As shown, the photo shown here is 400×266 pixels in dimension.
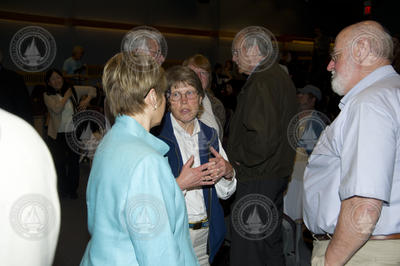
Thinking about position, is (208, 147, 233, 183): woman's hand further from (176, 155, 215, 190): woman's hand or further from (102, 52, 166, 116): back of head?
(102, 52, 166, 116): back of head

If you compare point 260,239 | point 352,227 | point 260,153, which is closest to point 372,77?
point 352,227

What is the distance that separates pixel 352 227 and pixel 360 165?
0.21 metres

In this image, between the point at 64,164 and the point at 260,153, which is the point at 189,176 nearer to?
the point at 260,153

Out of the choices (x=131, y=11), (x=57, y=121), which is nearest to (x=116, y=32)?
(x=131, y=11)

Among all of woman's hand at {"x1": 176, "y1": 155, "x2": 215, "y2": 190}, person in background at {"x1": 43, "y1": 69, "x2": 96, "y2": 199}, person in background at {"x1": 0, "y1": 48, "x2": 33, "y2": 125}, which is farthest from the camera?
person in background at {"x1": 43, "y1": 69, "x2": 96, "y2": 199}

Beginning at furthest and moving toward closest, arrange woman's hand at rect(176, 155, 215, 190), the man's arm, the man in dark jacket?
the man in dark jacket
woman's hand at rect(176, 155, 215, 190)
the man's arm

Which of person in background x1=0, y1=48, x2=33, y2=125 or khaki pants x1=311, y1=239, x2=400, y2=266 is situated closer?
khaki pants x1=311, y1=239, x2=400, y2=266

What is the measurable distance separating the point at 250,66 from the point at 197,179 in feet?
4.23

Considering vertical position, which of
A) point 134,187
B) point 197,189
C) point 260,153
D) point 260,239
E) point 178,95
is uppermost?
point 178,95

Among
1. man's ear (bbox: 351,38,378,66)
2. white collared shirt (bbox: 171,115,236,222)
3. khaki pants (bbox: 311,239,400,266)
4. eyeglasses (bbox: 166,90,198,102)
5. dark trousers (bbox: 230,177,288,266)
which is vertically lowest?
dark trousers (bbox: 230,177,288,266)

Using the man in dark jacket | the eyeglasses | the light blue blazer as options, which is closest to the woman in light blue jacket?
the light blue blazer

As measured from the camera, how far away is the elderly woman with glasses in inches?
67.6

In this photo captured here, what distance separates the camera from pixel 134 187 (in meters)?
0.92

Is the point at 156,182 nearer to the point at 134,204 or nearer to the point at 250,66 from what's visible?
the point at 134,204
